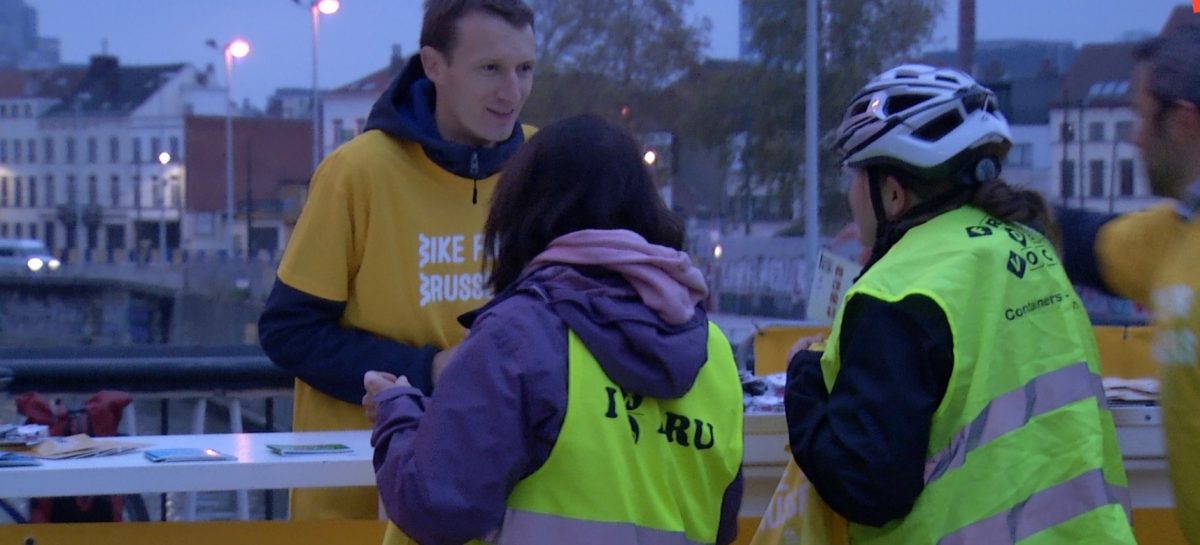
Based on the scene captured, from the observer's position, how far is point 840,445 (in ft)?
7.22

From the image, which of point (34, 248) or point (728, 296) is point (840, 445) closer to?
point (728, 296)

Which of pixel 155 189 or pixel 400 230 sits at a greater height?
pixel 400 230

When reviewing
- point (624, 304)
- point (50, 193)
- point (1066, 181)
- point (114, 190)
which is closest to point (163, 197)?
point (114, 190)

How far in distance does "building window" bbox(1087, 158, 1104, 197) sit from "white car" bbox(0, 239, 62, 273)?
50.6 metres

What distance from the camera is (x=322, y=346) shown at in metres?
2.93

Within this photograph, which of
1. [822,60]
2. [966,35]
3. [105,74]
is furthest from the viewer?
[105,74]

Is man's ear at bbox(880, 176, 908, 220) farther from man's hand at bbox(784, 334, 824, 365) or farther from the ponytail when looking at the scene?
man's hand at bbox(784, 334, 824, 365)

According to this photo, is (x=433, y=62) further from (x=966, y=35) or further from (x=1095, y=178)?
(x=1095, y=178)

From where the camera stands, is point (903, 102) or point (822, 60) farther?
point (822, 60)

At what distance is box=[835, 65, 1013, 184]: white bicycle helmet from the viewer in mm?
2365

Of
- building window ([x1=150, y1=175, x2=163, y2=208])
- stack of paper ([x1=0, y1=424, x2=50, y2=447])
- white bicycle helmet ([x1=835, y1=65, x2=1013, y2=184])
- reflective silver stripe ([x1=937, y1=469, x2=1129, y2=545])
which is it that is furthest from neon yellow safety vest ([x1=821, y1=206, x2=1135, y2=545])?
building window ([x1=150, y1=175, x2=163, y2=208])

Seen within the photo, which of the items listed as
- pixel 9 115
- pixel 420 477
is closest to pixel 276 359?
pixel 420 477

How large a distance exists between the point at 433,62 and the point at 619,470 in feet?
4.61

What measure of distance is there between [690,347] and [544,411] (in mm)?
271
